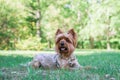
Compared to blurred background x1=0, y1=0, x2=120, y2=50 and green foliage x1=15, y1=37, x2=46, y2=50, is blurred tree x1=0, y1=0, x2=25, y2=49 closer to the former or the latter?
blurred background x1=0, y1=0, x2=120, y2=50

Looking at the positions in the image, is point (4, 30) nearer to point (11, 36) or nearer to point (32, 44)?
point (11, 36)

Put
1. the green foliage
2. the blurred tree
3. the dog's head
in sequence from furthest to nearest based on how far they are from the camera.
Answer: the green foliage, the blurred tree, the dog's head

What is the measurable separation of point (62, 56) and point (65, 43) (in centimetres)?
54

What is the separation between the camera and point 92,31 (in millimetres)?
42312

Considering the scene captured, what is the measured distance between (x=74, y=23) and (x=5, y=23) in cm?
1852

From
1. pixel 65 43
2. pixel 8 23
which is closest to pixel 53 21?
pixel 8 23

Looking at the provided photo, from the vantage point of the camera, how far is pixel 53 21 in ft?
144

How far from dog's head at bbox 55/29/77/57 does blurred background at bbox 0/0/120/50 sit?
21700 mm

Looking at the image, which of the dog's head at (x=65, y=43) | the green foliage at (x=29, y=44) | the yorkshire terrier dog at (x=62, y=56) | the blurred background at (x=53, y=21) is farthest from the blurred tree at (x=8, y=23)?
the dog's head at (x=65, y=43)

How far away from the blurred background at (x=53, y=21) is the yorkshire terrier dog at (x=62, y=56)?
21.0 m

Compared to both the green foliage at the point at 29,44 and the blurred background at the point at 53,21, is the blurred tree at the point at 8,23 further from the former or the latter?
the green foliage at the point at 29,44

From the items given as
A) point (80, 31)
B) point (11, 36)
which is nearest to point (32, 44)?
point (11, 36)

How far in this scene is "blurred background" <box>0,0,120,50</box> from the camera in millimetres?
30828

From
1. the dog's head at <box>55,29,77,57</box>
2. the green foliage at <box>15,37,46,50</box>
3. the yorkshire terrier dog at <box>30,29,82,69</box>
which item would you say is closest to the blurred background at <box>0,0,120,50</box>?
the green foliage at <box>15,37,46,50</box>
